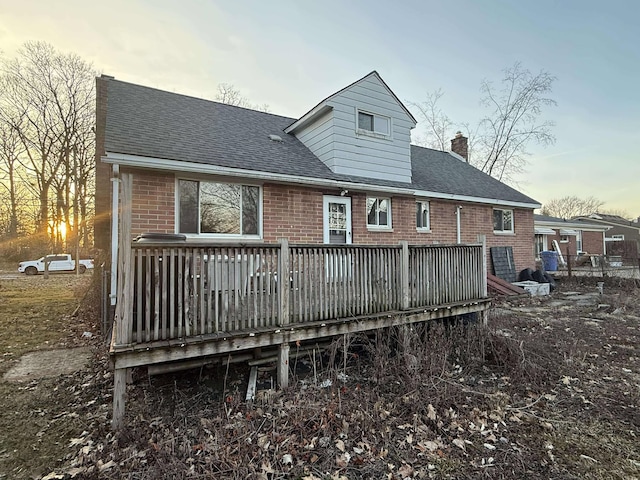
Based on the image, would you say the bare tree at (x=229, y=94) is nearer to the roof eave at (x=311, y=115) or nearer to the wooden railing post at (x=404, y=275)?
the roof eave at (x=311, y=115)

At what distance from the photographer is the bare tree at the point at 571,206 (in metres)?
58.8

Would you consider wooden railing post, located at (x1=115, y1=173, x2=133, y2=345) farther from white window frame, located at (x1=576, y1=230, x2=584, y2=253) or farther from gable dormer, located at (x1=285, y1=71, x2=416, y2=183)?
white window frame, located at (x1=576, y1=230, x2=584, y2=253)

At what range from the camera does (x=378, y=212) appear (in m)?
10.3

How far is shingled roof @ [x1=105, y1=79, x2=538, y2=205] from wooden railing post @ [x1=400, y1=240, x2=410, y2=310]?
392 cm

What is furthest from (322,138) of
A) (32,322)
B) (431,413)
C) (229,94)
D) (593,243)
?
(593,243)


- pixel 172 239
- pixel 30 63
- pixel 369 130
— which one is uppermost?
pixel 30 63

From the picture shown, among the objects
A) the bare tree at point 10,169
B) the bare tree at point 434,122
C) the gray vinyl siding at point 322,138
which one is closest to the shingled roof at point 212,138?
the gray vinyl siding at point 322,138

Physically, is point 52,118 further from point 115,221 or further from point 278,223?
point 278,223

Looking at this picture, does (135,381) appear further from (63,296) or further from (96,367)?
(63,296)

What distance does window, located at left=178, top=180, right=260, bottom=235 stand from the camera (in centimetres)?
734

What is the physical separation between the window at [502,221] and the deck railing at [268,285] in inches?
355

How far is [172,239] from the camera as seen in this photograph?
484 centimetres

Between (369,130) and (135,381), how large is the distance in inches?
344

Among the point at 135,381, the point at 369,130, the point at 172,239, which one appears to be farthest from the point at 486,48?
the point at 135,381
